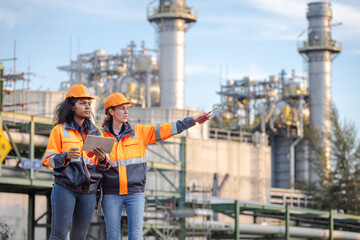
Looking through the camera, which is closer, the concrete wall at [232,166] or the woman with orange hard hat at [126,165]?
the woman with orange hard hat at [126,165]

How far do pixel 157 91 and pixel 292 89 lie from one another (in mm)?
12450

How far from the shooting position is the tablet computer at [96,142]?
19.4 ft

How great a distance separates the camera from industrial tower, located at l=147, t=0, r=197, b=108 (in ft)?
138

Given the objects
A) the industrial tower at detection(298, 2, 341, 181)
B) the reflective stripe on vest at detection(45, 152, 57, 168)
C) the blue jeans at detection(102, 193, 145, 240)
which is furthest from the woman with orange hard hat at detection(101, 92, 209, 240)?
the industrial tower at detection(298, 2, 341, 181)

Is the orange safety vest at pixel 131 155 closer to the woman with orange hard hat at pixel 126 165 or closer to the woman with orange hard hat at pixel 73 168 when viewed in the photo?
the woman with orange hard hat at pixel 126 165

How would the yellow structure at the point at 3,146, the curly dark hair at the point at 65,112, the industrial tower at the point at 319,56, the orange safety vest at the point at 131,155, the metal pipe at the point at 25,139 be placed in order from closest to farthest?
the curly dark hair at the point at 65,112 → the orange safety vest at the point at 131,155 → the yellow structure at the point at 3,146 → the metal pipe at the point at 25,139 → the industrial tower at the point at 319,56

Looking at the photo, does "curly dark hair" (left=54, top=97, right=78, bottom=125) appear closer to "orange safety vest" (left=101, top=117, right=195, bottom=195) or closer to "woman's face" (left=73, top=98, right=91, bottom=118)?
"woman's face" (left=73, top=98, right=91, bottom=118)

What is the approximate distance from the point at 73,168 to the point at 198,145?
35112 mm

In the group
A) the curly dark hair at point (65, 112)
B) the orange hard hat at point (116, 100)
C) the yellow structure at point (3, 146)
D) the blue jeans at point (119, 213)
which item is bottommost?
the blue jeans at point (119, 213)

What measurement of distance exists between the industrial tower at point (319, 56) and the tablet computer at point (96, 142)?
44.9 metres

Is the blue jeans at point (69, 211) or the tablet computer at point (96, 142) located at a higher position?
the tablet computer at point (96, 142)

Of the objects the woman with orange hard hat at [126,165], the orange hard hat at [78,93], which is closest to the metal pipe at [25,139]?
the woman with orange hard hat at [126,165]

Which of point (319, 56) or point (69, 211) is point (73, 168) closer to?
point (69, 211)

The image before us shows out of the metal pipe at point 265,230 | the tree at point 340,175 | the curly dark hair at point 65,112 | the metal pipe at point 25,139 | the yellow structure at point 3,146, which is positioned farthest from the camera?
the tree at point 340,175
